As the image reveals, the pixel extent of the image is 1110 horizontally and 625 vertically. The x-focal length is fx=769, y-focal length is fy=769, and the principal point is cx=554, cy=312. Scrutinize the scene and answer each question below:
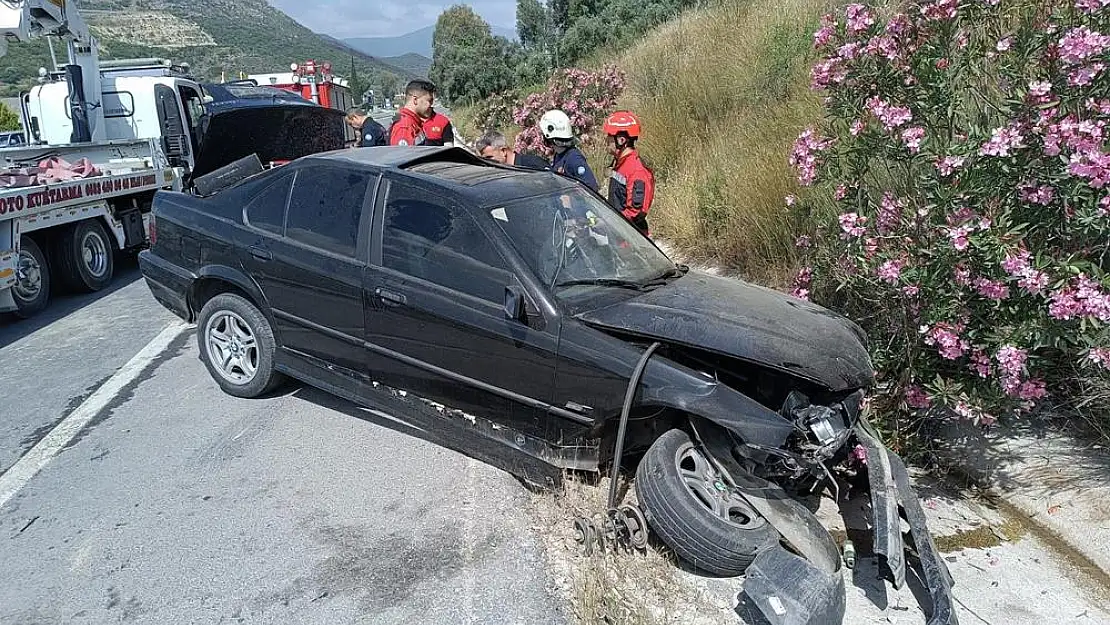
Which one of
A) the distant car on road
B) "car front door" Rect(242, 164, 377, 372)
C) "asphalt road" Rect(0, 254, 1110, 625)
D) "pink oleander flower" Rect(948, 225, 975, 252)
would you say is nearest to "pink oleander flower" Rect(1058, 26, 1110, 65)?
"pink oleander flower" Rect(948, 225, 975, 252)

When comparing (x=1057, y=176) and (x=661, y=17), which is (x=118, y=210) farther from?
(x=661, y=17)

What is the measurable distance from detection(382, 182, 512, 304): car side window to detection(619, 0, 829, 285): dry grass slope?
3.39 meters

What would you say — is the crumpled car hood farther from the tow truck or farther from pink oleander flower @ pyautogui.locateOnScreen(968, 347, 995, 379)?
the tow truck

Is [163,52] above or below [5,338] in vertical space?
above

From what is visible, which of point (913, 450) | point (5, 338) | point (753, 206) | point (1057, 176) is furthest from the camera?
point (753, 206)

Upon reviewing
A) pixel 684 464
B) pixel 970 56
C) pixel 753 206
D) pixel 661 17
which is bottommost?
pixel 684 464

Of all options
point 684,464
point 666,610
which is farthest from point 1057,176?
point 666,610

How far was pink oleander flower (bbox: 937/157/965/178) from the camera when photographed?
12.0ft

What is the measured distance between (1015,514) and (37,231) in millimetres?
8187

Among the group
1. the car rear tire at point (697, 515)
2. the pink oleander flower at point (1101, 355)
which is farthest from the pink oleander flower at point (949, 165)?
the car rear tire at point (697, 515)

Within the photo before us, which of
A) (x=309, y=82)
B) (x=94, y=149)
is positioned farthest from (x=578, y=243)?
(x=309, y=82)

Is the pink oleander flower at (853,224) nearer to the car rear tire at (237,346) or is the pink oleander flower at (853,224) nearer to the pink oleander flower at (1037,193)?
the pink oleander flower at (1037,193)

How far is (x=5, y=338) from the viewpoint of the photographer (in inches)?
253

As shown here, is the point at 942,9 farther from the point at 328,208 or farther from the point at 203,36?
the point at 203,36
